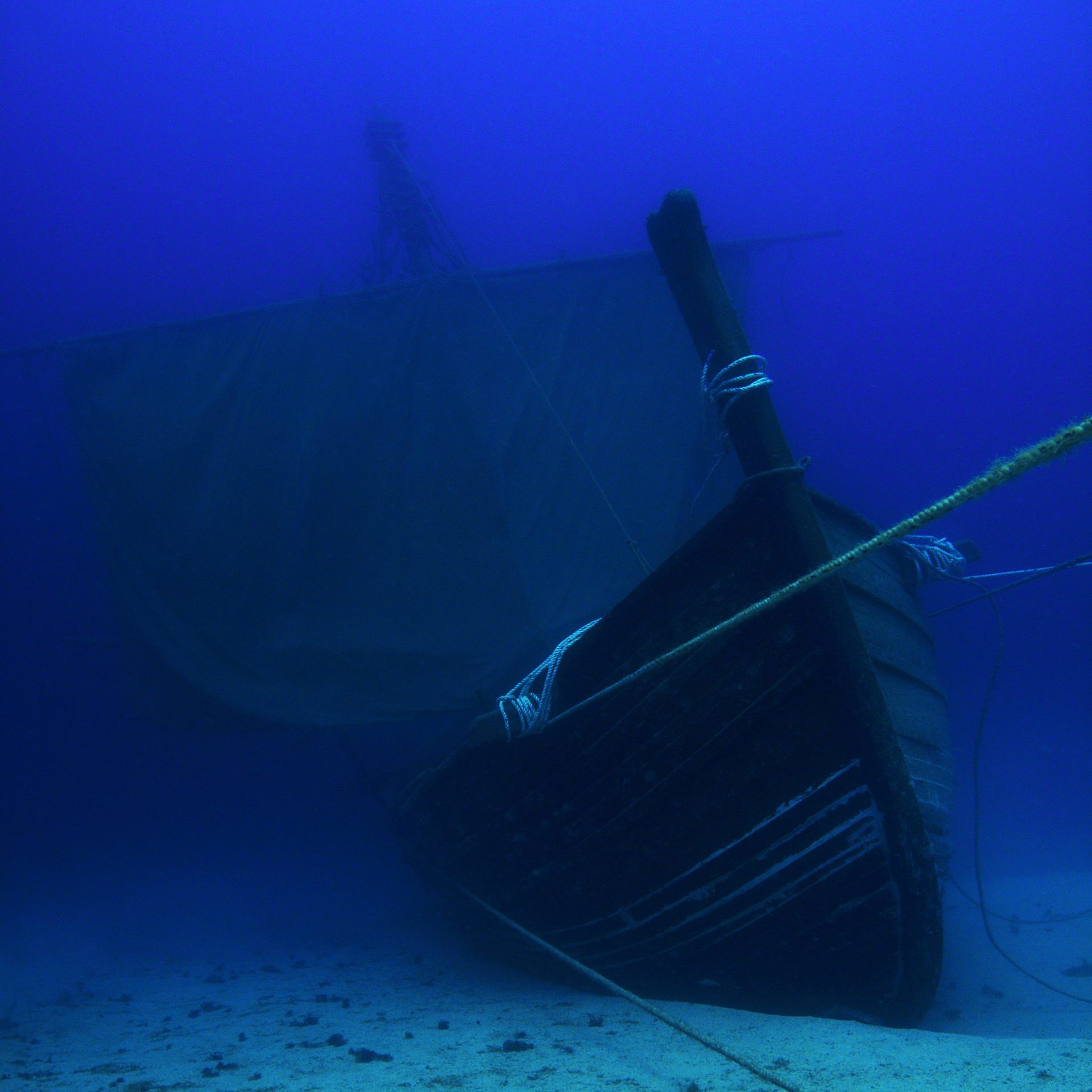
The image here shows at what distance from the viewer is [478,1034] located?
3.10 metres

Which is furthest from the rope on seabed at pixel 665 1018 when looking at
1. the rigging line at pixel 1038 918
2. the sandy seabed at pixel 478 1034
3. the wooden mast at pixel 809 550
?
the rigging line at pixel 1038 918

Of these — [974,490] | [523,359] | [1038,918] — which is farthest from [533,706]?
[1038,918]

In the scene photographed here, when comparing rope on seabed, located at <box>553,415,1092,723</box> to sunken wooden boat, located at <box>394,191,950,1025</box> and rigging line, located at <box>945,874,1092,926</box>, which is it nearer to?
sunken wooden boat, located at <box>394,191,950,1025</box>

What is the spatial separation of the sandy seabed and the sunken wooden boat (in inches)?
11.1

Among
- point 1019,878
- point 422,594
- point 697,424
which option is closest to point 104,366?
point 422,594

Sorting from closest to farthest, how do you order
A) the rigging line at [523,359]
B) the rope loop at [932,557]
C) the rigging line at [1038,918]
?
1. the rope loop at [932,557]
2. the rigging line at [1038,918]
3. the rigging line at [523,359]

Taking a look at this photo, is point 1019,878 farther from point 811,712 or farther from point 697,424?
point 811,712

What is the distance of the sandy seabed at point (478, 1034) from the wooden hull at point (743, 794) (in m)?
0.25

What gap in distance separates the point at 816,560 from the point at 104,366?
8.12 meters

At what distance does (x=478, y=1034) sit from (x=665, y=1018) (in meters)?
1.27

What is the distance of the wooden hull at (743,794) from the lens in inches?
101

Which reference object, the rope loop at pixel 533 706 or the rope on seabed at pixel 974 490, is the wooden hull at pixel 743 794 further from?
the rope on seabed at pixel 974 490

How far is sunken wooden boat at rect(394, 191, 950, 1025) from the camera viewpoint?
256cm

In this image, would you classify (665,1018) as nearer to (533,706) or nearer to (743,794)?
(743,794)
